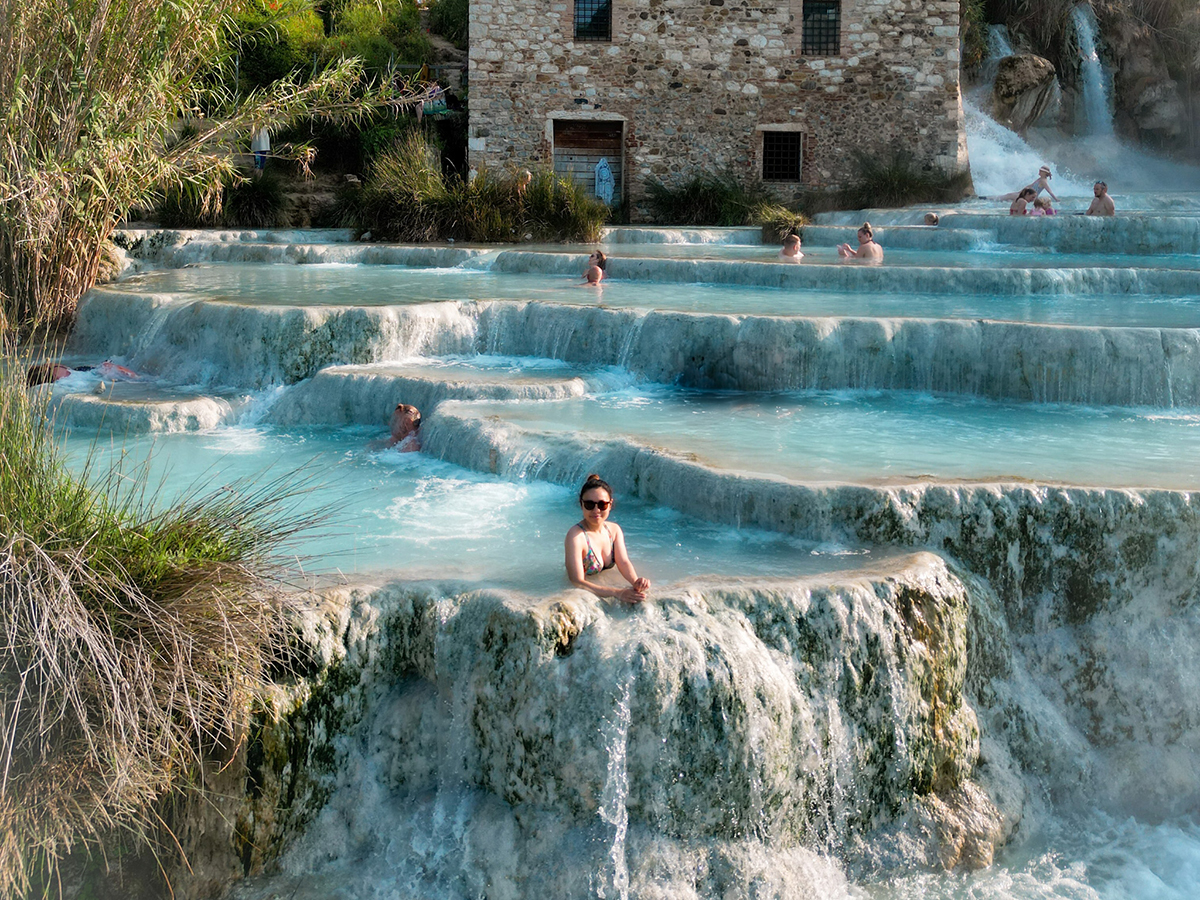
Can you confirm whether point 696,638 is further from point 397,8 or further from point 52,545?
point 397,8

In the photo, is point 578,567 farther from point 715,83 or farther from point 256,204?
point 715,83

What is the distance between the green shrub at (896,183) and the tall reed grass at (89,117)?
10.6m

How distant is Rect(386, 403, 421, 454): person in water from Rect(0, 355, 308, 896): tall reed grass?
11.3 feet

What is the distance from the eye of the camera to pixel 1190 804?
218 inches

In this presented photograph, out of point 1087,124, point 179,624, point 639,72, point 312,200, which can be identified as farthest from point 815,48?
point 179,624

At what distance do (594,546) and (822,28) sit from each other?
1698cm

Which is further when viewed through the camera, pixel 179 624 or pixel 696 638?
pixel 696 638

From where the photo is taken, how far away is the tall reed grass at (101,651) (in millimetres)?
3873

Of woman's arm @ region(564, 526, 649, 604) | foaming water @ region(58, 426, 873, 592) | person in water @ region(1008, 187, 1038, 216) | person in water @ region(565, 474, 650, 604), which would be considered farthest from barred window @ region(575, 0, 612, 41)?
woman's arm @ region(564, 526, 649, 604)

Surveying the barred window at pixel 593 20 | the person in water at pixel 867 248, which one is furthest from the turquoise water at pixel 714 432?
the barred window at pixel 593 20

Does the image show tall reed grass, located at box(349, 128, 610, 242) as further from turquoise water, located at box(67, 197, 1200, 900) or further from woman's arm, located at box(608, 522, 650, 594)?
woman's arm, located at box(608, 522, 650, 594)

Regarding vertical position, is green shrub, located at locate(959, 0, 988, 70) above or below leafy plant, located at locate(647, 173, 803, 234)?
above

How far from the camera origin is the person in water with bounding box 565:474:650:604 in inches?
200

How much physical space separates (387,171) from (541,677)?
13235 millimetres
